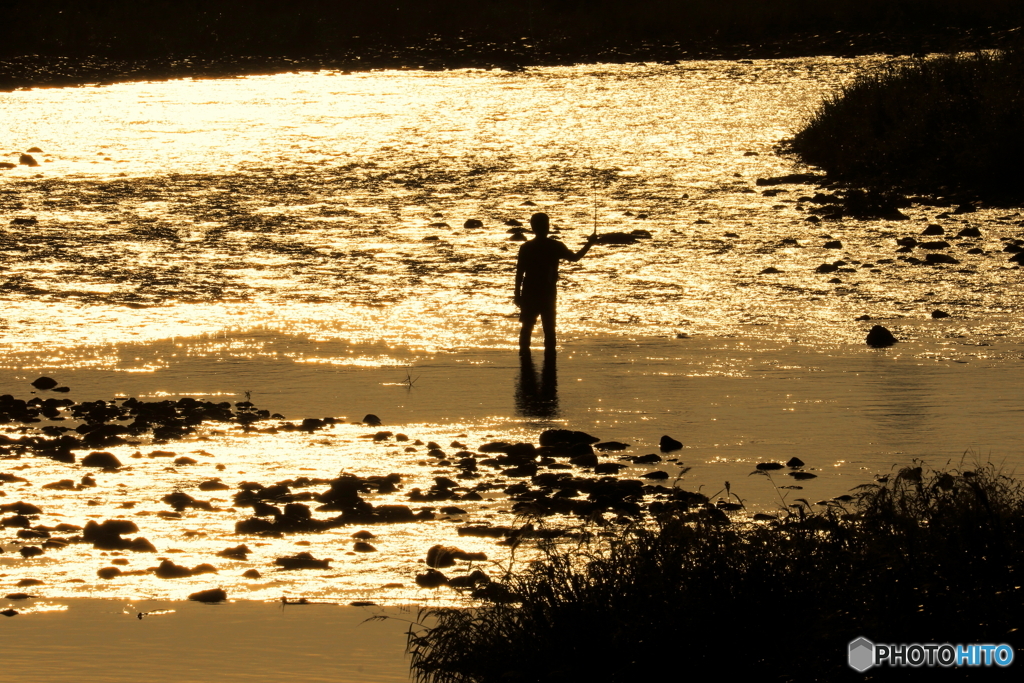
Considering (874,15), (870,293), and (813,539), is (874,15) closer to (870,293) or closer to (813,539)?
(870,293)

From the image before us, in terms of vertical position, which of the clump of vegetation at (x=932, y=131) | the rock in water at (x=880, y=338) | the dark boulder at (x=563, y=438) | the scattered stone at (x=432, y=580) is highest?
the clump of vegetation at (x=932, y=131)

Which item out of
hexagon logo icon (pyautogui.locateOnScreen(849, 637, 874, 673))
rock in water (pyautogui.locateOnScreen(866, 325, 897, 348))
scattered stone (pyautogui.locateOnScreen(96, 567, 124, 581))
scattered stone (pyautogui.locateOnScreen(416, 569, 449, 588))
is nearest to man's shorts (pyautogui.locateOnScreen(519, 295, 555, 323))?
rock in water (pyautogui.locateOnScreen(866, 325, 897, 348))

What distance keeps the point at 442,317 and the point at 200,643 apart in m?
11.1

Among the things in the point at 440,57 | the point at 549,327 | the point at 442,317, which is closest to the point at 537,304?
the point at 549,327

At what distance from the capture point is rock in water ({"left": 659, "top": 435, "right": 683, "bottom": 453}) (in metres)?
11.7

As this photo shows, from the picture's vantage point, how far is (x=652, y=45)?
6031cm

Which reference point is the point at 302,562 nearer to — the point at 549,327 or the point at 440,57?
the point at 549,327

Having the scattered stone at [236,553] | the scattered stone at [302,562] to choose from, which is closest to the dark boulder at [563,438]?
the scattered stone at [302,562]

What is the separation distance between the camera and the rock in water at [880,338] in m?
A: 16.3

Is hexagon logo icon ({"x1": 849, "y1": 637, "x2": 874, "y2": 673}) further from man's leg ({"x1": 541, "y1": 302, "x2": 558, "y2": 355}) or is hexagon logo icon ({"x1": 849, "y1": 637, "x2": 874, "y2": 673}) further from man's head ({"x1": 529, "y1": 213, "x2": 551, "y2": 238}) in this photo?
man's leg ({"x1": 541, "y1": 302, "x2": 558, "y2": 355})

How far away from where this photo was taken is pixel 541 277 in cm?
1526

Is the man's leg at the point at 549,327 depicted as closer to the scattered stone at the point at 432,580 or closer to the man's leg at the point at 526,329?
the man's leg at the point at 526,329

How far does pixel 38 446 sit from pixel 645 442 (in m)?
4.71

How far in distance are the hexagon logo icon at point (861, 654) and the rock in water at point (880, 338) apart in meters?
10.3
